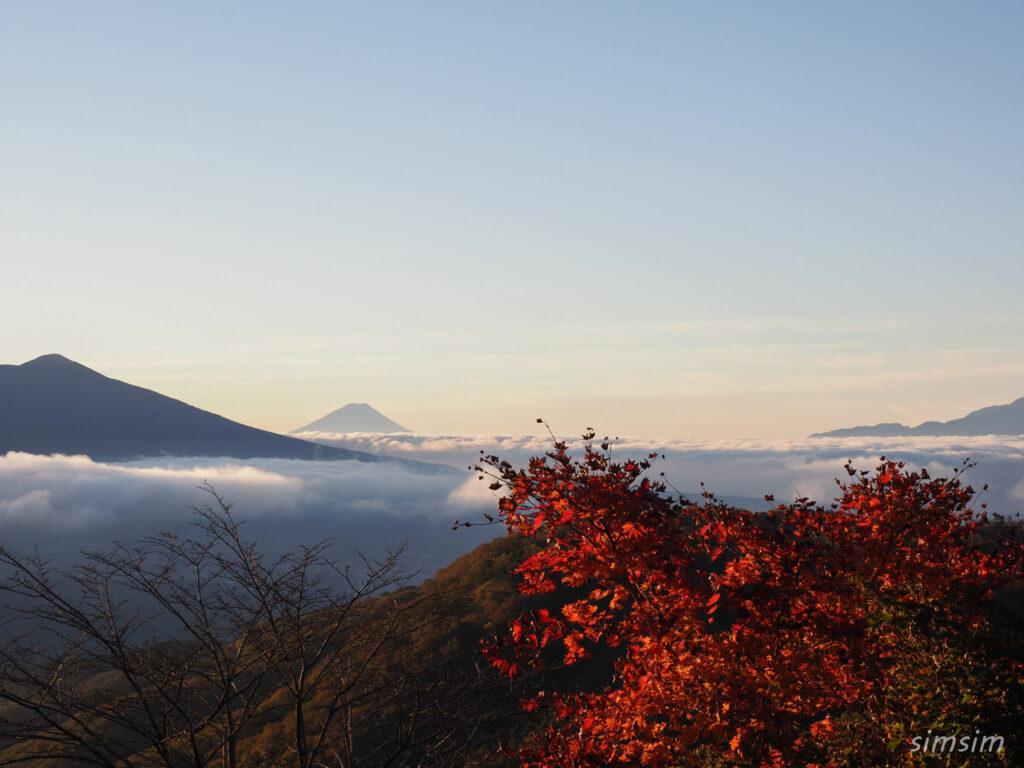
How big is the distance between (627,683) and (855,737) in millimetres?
3586

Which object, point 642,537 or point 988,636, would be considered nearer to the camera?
point 988,636

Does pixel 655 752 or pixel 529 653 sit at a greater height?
pixel 529 653

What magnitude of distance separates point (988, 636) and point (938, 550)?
3235 mm

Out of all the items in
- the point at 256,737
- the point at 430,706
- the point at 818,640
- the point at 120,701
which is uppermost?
the point at 818,640

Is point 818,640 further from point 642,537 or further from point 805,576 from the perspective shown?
point 642,537

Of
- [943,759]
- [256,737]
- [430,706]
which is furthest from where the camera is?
[256,737]

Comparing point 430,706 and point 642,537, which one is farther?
point 430,706

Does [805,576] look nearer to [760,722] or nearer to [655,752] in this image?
[760,722]

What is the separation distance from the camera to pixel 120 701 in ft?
42.7

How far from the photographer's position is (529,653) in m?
13.1

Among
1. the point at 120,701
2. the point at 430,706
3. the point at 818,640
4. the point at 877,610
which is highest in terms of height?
the point at 877,610

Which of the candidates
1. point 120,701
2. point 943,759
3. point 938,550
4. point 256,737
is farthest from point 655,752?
point 256,737

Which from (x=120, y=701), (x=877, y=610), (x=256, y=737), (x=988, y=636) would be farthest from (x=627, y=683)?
(x=256, y=737)

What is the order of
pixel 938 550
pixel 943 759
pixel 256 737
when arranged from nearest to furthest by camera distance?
pixel 943 759
pixel 938 550
pixel 256 737
